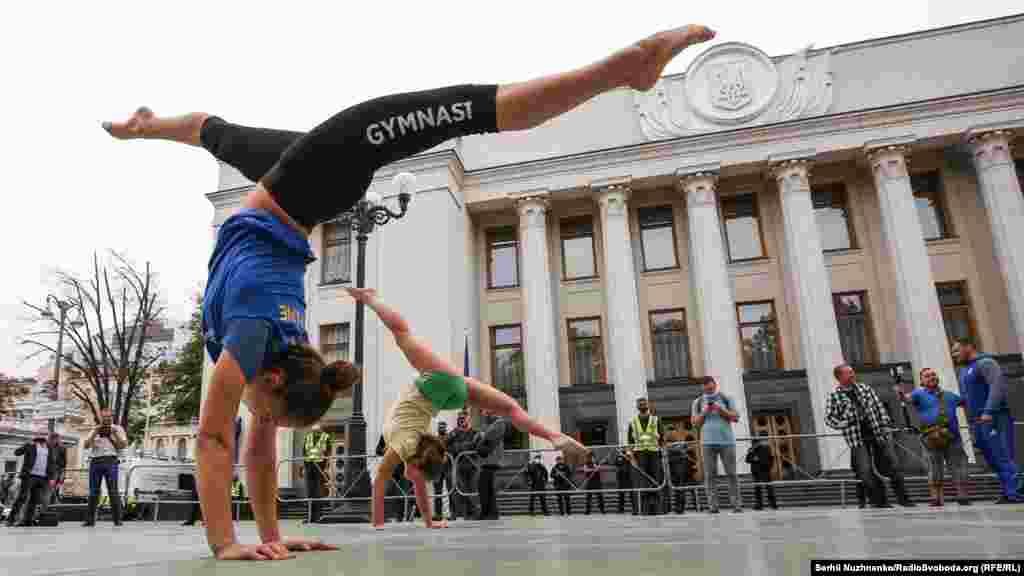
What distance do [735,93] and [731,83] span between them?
0.35m

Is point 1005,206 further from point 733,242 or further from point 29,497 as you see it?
point 29,497

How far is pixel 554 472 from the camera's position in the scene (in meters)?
14.2

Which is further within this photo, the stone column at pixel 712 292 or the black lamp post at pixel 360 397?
the stone column at pixel 712 292

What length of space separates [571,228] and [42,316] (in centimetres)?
2088

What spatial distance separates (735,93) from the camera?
804 inches

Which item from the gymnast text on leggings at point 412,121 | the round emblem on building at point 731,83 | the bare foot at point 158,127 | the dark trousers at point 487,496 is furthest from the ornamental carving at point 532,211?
the gymnast text on leggings at point 412,121

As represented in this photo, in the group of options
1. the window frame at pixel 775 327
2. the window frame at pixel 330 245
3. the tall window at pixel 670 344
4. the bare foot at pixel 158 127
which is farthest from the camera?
the window frame at pixel 330 245

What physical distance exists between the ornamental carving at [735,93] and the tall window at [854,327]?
5.62 m

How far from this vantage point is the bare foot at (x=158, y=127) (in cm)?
290

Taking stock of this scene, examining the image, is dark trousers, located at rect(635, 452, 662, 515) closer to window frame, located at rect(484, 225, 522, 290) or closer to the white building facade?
the white building facade

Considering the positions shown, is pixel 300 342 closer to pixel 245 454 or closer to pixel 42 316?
pixel 245 454

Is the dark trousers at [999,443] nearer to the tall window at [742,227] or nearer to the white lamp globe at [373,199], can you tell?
the white lamp globe at [373,199]

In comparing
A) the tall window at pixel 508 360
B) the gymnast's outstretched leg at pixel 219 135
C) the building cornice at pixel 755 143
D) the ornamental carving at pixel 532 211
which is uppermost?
the building cornice at pixel 755 143

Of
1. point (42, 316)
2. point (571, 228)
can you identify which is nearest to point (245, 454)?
point (571, 228)
